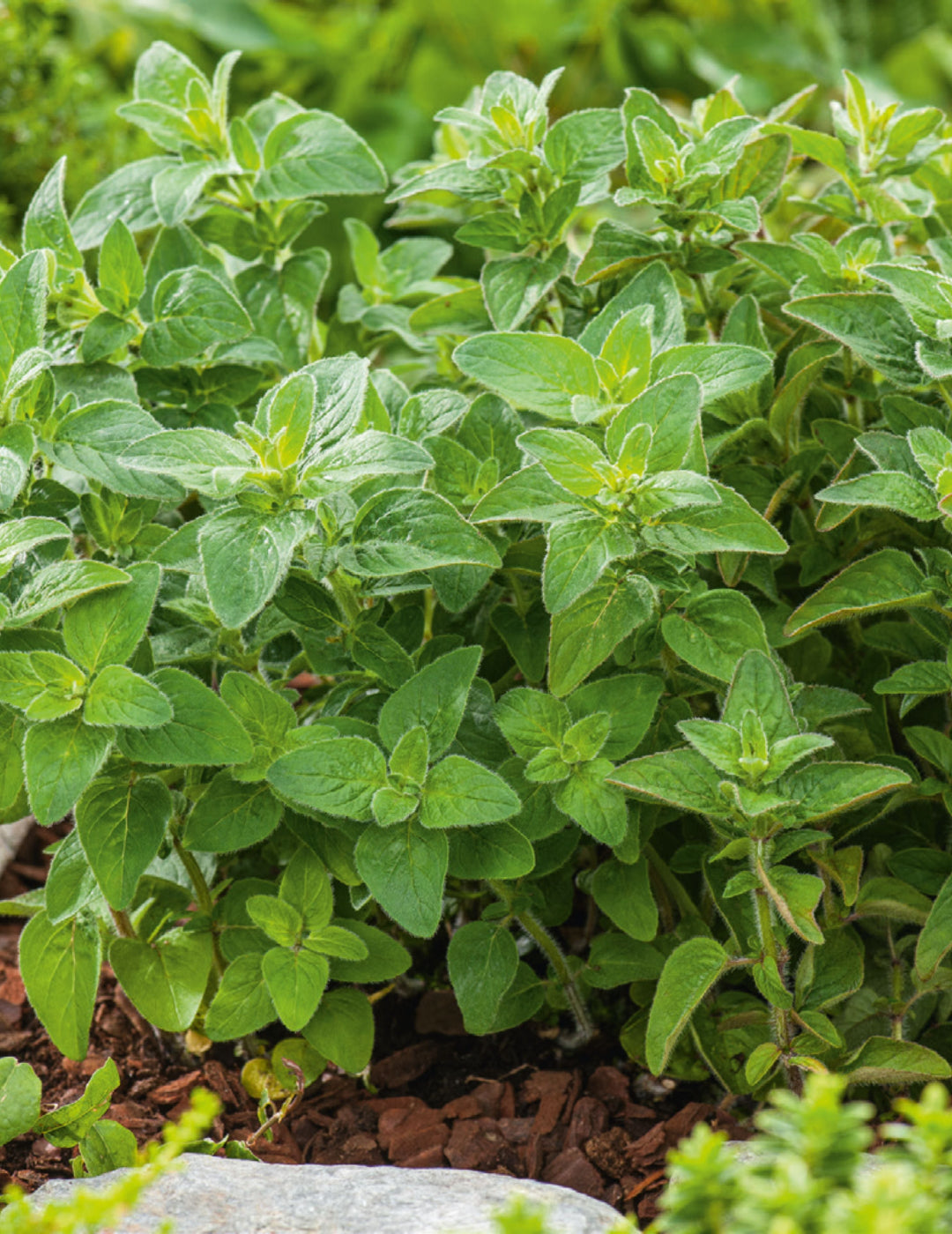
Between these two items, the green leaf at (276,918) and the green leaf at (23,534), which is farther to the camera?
the green leaf at (276,918)

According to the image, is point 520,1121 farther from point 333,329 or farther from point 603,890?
point 333,329

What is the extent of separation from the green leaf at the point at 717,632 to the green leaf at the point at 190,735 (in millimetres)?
495

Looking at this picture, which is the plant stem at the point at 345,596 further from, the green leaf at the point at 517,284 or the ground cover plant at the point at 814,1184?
the ground cover plant at the point at 814,1184

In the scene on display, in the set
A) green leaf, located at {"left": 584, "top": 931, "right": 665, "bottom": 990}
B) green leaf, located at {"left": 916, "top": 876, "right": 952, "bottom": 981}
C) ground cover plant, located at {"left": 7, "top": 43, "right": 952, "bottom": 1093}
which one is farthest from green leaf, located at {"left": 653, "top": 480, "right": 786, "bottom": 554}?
green leaf, located at {"left": 584, "top": 931, "right": 665, "bottom": 990}

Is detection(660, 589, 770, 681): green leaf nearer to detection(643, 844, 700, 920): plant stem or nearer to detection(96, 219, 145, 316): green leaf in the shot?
detection(643, 844, 700, 920): plant stem

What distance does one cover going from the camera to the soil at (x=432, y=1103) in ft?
5.18

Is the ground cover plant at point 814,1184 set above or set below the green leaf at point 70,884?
above

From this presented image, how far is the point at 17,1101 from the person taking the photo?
1.45 metres

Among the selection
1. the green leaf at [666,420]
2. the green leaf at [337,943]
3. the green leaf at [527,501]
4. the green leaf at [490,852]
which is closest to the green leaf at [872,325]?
the green leaf at [666,420]

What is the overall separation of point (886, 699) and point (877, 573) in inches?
14.0

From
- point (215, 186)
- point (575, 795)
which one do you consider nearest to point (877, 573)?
point (575, 795)

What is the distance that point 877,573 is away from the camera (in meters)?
1.43

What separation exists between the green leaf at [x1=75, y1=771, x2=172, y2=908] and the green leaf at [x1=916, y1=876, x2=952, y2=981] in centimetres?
88

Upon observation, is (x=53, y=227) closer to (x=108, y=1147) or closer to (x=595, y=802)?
(x=595, y=802)
